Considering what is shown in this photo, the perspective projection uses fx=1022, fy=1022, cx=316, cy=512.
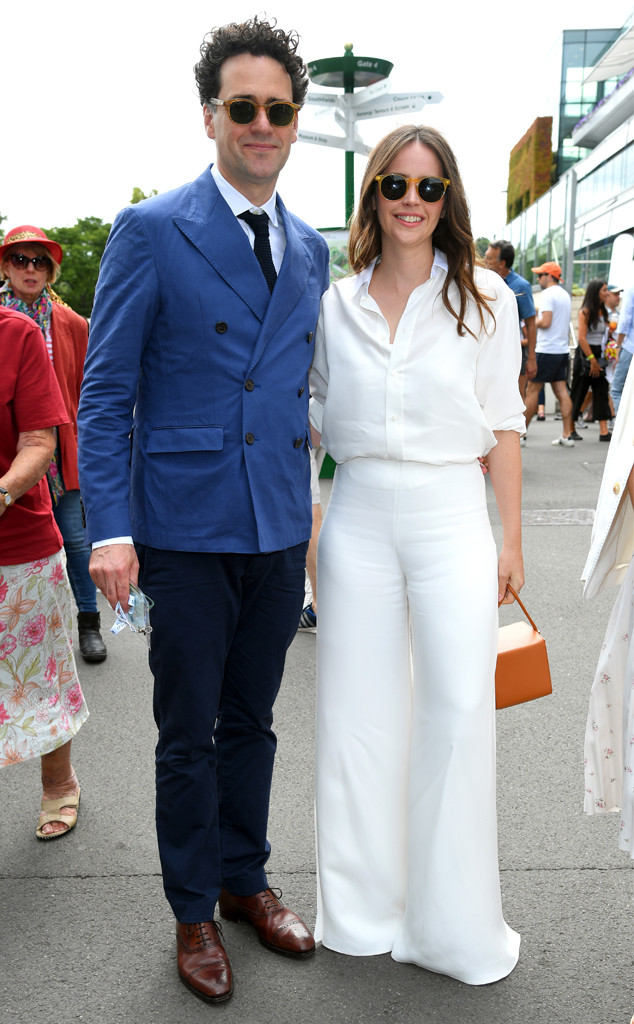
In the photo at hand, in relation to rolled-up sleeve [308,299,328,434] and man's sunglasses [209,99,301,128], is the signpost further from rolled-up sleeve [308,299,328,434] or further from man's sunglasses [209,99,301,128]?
man's sunglasses [209,99,301,128]

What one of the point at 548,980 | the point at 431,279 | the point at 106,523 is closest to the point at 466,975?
the point at 548,980

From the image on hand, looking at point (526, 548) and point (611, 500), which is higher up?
point (611, 500)

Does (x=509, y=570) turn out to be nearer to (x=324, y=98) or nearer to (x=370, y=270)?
(x=370, y=270)

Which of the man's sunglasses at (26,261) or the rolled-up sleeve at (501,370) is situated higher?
the man's sunglasses at (26,261)

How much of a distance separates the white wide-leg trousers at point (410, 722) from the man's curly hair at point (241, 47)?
3.42 feet

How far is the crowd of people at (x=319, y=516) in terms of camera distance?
2535 mm

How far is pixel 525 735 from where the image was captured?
439 cm

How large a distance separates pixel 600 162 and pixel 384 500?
45.5m

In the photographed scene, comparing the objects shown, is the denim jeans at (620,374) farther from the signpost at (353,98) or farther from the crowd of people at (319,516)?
the crowd of people at (319,516)

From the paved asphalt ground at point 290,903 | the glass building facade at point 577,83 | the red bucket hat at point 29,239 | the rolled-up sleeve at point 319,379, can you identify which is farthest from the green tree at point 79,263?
the rolled-up sleeve at point 319,379

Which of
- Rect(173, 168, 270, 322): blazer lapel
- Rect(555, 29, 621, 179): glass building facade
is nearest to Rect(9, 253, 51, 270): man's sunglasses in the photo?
Rect(173, 168, 270, 322): blazer lapel

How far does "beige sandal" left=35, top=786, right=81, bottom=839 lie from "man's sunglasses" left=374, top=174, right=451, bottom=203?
240 cm

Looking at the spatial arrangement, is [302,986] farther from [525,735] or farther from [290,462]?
[525,735]

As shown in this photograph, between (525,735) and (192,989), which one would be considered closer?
(192,989)
